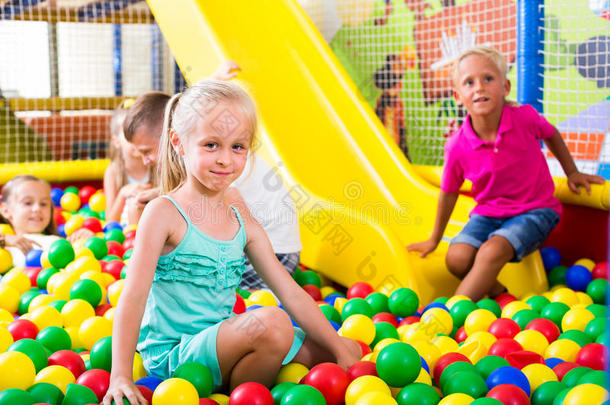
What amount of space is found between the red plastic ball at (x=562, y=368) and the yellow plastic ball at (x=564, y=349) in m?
0.08

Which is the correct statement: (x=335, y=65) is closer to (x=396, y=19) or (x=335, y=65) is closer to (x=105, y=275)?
(x=105, y=275)

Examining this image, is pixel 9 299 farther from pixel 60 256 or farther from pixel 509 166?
pixel 509 166

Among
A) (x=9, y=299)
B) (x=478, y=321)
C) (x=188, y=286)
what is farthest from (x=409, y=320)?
(x=9, y=299)

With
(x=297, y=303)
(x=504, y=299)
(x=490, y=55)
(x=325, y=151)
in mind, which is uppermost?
(x=490, y=55)

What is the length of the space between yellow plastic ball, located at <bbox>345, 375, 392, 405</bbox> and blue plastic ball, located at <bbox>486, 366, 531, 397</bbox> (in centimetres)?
18

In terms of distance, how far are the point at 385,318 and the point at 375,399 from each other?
1.97 ft

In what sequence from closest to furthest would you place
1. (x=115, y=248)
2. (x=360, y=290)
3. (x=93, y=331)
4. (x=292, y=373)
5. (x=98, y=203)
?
(x=292, y=373) → (x=93, y=331) → (x=360, y=290) → (x=115, y=248) → (x=98, y=203)

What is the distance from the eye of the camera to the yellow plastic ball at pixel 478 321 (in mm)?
1570

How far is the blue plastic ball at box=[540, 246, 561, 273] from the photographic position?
216cm

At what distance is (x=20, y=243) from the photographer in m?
2.30

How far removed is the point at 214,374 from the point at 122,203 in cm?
166

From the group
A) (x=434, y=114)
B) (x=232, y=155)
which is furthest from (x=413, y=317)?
(x=434, y=114)

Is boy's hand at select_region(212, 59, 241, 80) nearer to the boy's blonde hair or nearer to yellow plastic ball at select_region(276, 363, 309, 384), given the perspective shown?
the boy's blonde hair

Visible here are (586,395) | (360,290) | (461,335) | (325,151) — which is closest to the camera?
(586,395)
